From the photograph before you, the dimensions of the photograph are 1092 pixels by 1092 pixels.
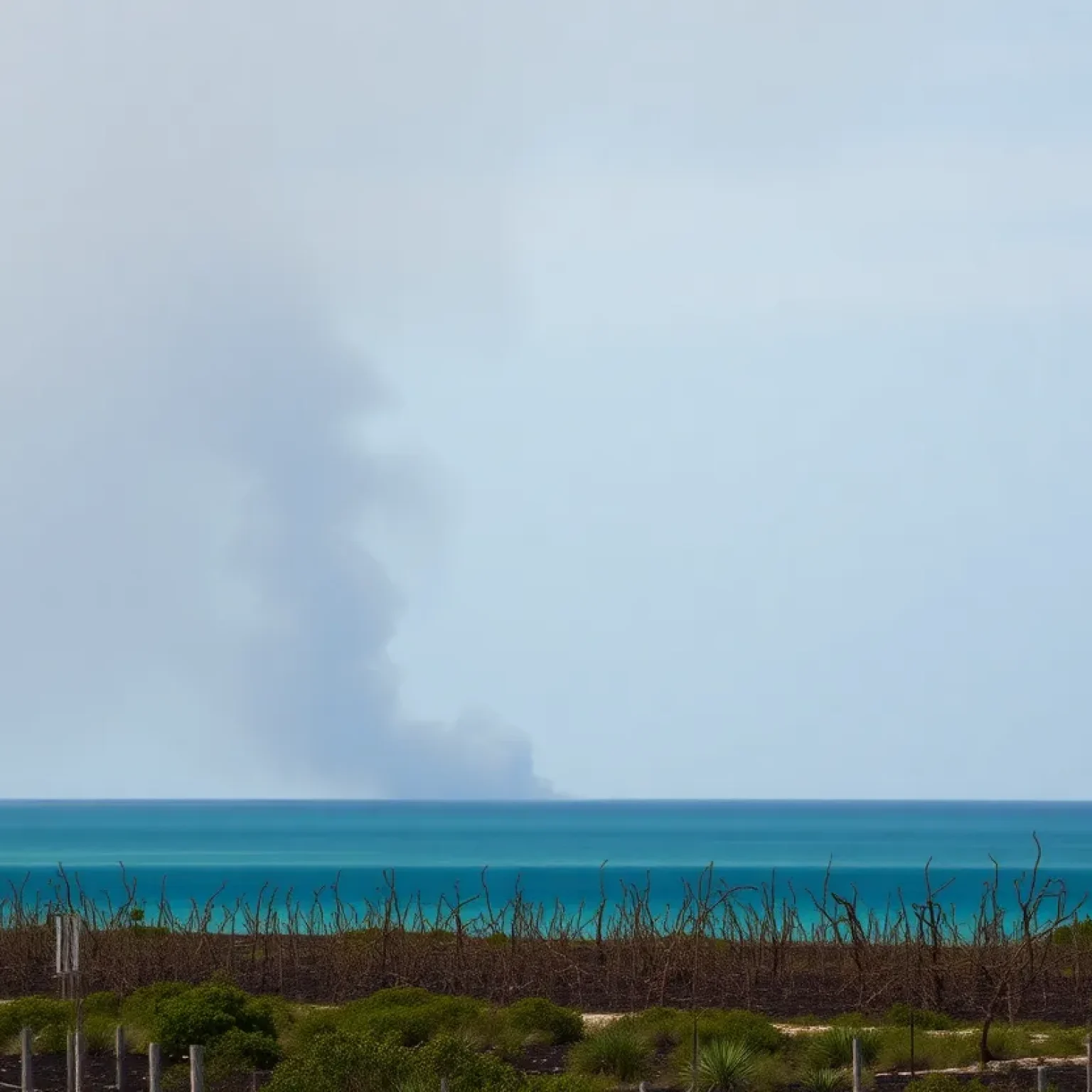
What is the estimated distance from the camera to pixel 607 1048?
1989cm

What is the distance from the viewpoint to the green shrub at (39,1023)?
21.9 meters

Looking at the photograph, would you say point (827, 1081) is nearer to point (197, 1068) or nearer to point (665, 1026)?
point (665, 1026)

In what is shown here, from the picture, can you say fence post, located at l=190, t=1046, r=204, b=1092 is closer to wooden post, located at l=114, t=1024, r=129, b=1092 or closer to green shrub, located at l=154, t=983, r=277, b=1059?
wooden post, located at l=114, t=1024, r=129, b=1092

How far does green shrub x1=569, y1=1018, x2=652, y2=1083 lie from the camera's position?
65.0 feet

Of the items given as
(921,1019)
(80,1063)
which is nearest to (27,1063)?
(80,1063)

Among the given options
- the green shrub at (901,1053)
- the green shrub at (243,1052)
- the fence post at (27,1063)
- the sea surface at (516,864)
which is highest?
the fence post at (27,1063)

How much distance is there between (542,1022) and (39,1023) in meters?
6.80

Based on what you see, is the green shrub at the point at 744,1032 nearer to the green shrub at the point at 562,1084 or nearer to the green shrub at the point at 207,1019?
the green shrub at the point at 562,1084

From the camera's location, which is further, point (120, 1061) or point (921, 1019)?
point (921, 1019)

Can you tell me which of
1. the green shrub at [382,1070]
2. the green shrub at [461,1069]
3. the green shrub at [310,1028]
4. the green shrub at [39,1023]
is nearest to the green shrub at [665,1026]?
the green shrub at [310,1028]

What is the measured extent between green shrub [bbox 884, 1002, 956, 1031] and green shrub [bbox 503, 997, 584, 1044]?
14.2 ft

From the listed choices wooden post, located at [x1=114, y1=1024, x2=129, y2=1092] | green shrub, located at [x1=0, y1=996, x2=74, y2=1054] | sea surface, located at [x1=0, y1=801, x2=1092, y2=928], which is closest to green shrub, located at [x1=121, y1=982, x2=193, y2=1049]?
green shrub, located at [x1=0, y1=996, x2=74, y2=1054]

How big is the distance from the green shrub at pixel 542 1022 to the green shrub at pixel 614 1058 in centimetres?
203

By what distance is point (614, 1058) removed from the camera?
65.3 feet
